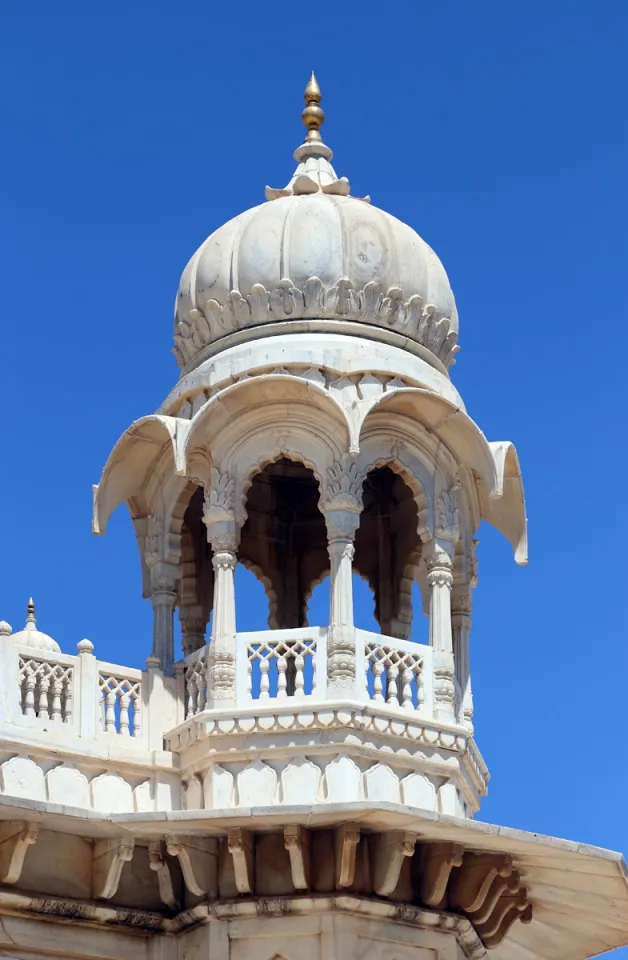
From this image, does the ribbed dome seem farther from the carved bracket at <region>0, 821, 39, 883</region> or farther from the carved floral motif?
the carved bracket at <region>0, 821, 39, 883</region>

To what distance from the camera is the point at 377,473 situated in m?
25.8

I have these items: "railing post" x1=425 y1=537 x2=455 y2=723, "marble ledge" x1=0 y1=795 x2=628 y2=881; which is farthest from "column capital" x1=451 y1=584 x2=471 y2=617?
"marble ledge" x1=0 y1=795 x2=628 y2=881

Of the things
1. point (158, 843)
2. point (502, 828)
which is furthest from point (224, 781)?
point (502, 828)

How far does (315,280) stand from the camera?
23828 millimetres

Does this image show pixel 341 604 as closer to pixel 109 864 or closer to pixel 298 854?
pixel 298 854

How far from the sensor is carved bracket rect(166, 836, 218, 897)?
2166 centimetres

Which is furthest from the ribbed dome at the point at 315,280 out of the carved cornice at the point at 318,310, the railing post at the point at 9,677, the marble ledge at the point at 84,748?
the marble ledge at the point at 84,748

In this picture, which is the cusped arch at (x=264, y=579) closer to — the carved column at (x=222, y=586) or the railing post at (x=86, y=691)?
the carved column at (x=222, y=586)

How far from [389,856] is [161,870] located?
5.88 ft

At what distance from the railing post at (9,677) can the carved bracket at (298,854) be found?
7.74ft

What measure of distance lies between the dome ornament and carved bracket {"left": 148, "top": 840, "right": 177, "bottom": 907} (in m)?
6.21

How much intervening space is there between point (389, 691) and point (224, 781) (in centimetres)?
153

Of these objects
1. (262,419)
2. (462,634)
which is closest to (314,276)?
(262,419)

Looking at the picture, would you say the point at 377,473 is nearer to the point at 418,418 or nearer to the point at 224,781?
the point at 418,418
